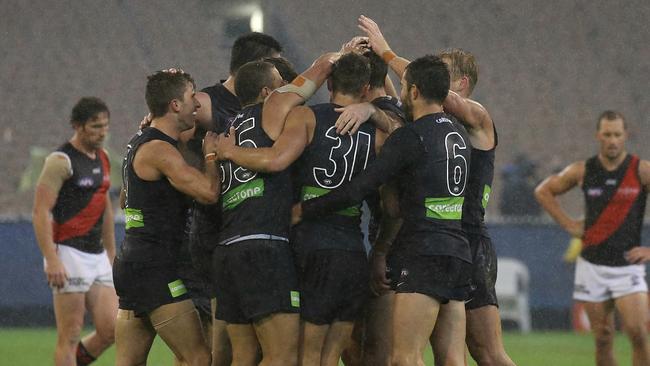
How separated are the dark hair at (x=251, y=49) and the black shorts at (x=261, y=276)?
1566 mm

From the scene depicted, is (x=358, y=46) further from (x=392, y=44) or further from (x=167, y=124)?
(x=392, y=44)

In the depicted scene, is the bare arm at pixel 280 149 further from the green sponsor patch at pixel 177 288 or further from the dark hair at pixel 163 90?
the green sponsor patch at pixel 177 288

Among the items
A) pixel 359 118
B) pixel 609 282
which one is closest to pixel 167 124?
pixel 359 118

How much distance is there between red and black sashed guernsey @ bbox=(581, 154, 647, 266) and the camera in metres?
9.93

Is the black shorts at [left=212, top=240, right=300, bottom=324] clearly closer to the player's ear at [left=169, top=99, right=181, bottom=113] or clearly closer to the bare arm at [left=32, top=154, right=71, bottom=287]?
the player's ear at [left=169, top=99, right=181, bottom=113]

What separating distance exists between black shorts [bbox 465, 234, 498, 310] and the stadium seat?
795 cm

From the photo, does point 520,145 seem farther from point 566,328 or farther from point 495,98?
point 566,328

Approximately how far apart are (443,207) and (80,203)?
4197 mm

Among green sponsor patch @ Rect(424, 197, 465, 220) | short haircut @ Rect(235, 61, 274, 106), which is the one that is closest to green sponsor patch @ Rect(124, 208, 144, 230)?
short haircut @ Rect(235, 61, 274, 106)

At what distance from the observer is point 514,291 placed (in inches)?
585

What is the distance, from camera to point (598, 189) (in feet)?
33.0

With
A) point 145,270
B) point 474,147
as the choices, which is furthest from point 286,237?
point 474,147

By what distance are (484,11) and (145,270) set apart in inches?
587

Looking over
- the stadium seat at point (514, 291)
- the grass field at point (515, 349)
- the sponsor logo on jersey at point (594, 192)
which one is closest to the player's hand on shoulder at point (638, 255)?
the sponsor logo on jersey at point (594, 192)
